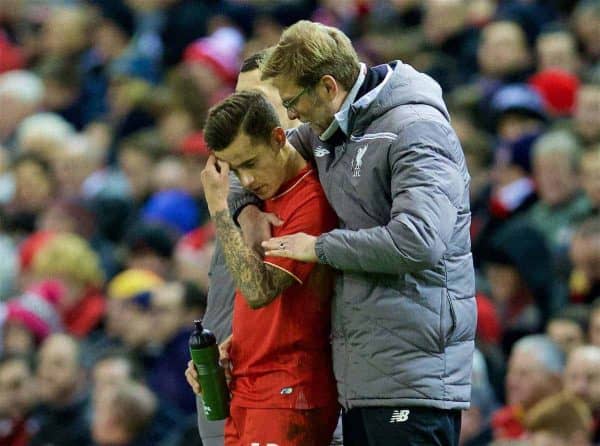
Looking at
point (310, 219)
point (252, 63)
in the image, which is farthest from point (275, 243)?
point (252, 63)

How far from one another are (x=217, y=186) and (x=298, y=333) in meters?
0.48

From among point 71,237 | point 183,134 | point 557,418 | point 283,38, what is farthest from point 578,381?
point 183,134

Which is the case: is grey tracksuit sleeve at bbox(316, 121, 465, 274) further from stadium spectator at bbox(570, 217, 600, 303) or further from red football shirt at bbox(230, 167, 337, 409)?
stadium spectator at bbox(570, 217, 600, 303)

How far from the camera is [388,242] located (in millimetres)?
3775

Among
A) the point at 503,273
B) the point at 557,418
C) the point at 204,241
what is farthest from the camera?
the point at 204,241

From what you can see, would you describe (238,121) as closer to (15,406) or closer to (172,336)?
(172,336)

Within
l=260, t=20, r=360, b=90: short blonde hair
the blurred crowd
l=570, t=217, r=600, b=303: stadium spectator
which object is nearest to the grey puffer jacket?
l=260, t=20, r=360, b=90: short blonde hair

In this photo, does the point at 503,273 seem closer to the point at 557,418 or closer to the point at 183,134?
the point at 557,418

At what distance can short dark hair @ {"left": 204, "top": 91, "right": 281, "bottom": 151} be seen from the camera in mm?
4086

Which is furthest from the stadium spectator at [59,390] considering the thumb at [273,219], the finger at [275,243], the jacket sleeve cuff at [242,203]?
the finger at [275,243]

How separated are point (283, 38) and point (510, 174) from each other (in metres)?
3.95

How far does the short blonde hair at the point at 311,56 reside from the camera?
3.95 metres

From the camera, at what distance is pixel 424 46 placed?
9.45 metres

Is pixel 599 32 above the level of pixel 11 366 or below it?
above
